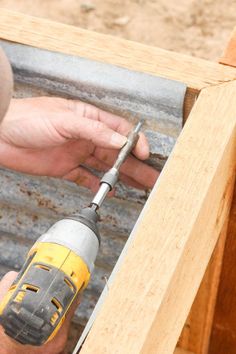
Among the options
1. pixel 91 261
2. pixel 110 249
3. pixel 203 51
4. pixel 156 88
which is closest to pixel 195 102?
pixel 156 88

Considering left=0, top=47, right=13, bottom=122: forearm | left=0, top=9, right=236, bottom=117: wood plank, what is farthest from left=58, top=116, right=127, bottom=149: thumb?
left=0, top=47, right=13, bottom=122: forearm

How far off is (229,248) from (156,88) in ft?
1.46

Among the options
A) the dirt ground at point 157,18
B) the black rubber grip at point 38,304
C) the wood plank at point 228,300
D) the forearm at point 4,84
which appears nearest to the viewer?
the forearm at point 4,84

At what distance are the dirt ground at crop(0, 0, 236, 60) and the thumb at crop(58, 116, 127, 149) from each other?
201 centimetres

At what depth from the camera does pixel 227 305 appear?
170 cm

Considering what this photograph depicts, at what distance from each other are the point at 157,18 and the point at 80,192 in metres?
2.09

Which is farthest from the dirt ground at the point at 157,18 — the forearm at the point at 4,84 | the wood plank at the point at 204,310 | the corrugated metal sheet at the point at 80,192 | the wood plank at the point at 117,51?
the forearm at the point at 4,84

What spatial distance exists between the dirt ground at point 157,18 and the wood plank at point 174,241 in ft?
7.27

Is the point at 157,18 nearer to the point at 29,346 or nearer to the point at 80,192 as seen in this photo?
the point at 80,192

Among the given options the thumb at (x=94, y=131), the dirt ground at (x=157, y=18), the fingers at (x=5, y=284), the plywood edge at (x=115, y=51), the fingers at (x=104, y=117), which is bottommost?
the fingers at (x=5, y=284)

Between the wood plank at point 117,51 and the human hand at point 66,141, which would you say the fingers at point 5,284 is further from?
the wood plank at point 117,51

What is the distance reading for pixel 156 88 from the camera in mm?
1329

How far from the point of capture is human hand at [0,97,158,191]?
144 cm

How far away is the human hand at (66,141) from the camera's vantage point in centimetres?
144
